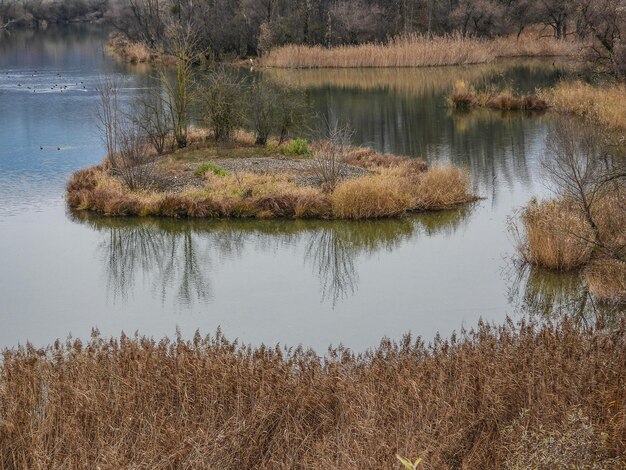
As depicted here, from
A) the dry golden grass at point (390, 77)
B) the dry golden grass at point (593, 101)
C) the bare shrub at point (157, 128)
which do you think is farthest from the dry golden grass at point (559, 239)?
the dry golden grass at point (390, 77)

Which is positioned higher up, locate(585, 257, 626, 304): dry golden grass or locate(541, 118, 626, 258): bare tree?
locate(541, 118, 626, 258): bare tree

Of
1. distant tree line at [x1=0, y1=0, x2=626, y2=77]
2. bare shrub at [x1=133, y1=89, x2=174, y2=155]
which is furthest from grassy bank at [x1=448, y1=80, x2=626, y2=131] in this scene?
distant tree line at [x1=0, y1=0, x2=626, y2=77]

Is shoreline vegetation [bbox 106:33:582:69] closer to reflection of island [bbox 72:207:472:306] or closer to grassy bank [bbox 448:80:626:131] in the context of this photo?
grassy bank [bbox 448:80:626:131]

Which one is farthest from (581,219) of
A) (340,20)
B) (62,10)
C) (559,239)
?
(62,10)

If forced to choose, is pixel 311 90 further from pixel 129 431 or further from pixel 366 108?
pixel 129 431

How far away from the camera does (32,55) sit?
55.8m

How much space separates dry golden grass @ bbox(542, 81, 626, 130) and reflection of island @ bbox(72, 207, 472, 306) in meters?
7.64

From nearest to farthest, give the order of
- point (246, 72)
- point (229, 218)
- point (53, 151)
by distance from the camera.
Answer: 1. point (229, 218)
2. point (53, 151)
3. point (246, 72)

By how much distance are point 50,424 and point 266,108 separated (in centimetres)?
1698

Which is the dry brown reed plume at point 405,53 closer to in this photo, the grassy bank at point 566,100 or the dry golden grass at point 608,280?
the grassy bank at point 566,100

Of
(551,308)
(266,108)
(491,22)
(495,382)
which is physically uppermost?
(491,22)

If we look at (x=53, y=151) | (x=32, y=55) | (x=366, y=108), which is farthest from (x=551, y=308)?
(x=32, y=55)

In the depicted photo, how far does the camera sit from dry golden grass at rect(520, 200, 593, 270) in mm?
13398

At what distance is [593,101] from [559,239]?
48.5 ft
